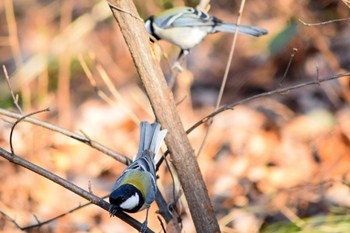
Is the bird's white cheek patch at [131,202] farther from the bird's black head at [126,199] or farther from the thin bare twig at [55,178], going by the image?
the thin bare twig at [55,178]

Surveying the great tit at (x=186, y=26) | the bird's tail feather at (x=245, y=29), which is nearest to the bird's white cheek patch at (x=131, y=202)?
the great tit at (x=186, y=26)

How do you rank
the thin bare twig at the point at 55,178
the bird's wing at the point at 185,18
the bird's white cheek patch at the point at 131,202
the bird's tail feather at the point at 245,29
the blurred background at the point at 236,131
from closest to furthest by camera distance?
the thin bare twig at the point at 55,178 < the bird's white cheek patch at the point at 131,202 < the bird's tail feather at the point at 245,29 < the bird's wing at the point at 185,18 < the blurred background at the point at 236,131

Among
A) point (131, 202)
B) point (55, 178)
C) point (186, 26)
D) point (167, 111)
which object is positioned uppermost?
point (186, 26)

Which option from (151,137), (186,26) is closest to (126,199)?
(151,137)

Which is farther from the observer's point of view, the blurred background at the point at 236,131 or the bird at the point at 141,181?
the blurred background at the point at 236,131

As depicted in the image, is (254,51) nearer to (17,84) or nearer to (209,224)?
(17,84)

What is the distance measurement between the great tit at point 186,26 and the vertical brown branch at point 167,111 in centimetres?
77

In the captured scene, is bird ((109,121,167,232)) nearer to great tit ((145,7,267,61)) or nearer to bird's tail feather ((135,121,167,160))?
bird's tail feather ((135,121,167,160))

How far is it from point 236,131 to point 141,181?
309cm

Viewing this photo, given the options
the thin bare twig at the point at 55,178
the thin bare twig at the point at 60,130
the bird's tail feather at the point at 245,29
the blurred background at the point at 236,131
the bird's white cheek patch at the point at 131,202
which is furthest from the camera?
the blurred background at the point at 236,131

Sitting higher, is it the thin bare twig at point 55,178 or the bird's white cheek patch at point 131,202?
the thin bare twig at point 55,178

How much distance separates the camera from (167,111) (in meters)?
2.59

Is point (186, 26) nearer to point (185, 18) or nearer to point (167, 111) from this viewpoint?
point (185, 18)

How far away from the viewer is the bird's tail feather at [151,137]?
2.64m
